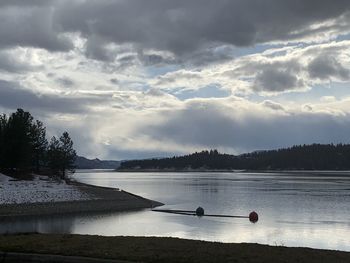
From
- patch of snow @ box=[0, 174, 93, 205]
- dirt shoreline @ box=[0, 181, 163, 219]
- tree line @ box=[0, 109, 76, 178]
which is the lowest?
dirt shoreline @ box=[0, 181, 163, 219]

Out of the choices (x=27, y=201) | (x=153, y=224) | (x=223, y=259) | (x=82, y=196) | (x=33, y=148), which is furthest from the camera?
(x=33, y=148)

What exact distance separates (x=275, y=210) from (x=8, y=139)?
4539 centimetres

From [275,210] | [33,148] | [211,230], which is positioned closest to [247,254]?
[211,230]

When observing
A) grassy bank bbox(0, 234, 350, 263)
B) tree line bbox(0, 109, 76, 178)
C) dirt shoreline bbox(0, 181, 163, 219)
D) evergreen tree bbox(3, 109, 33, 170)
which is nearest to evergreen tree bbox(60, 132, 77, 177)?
tree line bbox(0, 109, 76, 178)

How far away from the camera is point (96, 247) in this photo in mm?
16391

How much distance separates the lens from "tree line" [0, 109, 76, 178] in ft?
263

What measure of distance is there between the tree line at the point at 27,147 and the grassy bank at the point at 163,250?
212 ft

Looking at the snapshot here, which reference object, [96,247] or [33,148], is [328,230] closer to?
[96,247]

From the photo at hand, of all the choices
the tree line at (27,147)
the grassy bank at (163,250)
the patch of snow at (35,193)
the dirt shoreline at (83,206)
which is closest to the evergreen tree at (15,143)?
the tree line at (27,147)

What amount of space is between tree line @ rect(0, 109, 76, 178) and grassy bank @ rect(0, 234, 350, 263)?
64.7m

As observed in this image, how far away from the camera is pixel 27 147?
8262 centimetres

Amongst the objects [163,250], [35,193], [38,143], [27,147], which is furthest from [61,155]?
[163,250]

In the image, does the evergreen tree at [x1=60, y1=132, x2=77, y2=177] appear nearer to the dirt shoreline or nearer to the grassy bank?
the dirt shoreline

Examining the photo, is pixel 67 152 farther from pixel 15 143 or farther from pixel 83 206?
pixel 83 206
